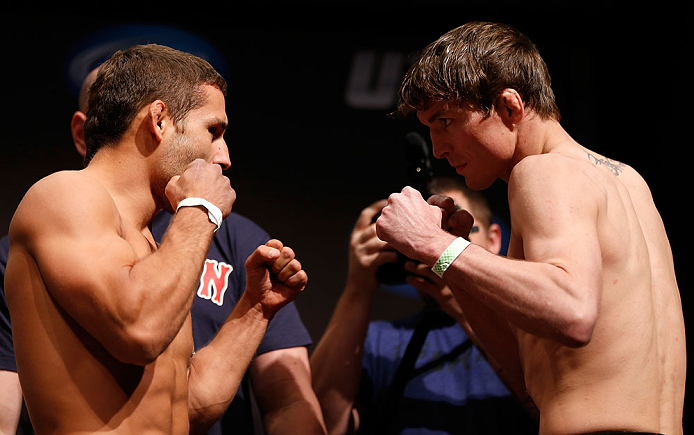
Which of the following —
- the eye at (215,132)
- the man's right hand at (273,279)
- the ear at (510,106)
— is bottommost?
the man's right hand at (273,279)

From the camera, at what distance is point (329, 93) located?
119 inches

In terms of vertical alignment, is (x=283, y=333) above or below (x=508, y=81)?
below

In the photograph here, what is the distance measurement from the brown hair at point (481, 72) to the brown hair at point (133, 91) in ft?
1.73

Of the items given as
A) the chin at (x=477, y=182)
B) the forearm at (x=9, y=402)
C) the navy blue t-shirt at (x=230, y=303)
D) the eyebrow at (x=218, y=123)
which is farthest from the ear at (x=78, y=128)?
the chin at (x=477, y=182)

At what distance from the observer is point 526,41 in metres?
1.74

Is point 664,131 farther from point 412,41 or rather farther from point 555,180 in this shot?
point 555,180

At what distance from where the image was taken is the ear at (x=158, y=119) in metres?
1.51

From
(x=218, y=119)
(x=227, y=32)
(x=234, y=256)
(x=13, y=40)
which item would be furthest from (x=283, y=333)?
(x=13, y=40)

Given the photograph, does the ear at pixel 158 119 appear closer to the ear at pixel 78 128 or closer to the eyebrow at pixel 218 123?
the eyebrow at pixel 218 123

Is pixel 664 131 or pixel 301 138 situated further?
pixel 301 138

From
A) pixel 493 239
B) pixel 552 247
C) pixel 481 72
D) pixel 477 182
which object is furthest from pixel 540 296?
pixel 493 239

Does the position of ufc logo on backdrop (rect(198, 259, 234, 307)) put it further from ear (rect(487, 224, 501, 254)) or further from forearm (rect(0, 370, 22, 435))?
ear (rect(487, 224, 501, 254))

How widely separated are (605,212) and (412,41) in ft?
6.01

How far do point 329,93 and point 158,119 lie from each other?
61.2 inches
